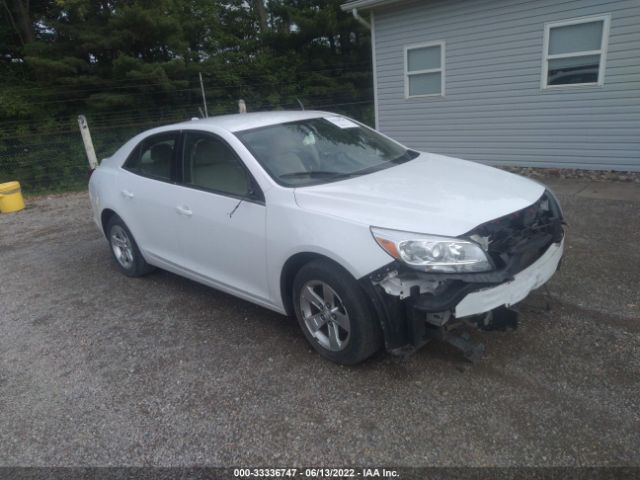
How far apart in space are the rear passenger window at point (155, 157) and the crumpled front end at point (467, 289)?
2330 mm

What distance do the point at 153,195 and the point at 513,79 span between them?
24.0 ft

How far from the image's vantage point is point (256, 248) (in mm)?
3359

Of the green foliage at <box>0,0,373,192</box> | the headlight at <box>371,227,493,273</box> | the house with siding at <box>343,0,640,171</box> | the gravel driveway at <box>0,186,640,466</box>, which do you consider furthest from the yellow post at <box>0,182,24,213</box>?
the headlight at <box>371,227,493,273</box>

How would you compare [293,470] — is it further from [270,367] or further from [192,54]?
[192,54]

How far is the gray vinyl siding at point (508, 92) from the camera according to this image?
779cm

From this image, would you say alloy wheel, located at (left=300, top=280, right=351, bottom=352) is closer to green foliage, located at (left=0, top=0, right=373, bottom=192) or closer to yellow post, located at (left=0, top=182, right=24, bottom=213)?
yellow post, located at (left=0, top=182, right=24, bottom=213)

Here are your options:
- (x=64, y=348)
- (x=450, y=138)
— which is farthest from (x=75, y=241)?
(x=450, y=138)

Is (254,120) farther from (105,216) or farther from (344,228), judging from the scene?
(105,216)

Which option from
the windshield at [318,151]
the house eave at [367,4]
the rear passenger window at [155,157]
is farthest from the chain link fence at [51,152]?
the windshield at [318,151]

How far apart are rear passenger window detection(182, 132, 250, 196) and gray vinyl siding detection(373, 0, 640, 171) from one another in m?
6.98

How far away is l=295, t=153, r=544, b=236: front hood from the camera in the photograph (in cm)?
277

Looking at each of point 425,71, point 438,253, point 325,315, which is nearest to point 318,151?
point 325,315

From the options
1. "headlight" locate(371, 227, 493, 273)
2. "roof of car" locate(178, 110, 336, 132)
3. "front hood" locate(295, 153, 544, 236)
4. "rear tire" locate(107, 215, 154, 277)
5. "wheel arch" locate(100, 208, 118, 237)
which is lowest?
"rear tire" locate(107, 215, 154, 277)

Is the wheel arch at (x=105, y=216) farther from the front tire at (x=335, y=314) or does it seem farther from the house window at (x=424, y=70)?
the house window at (x=424, y=70)
